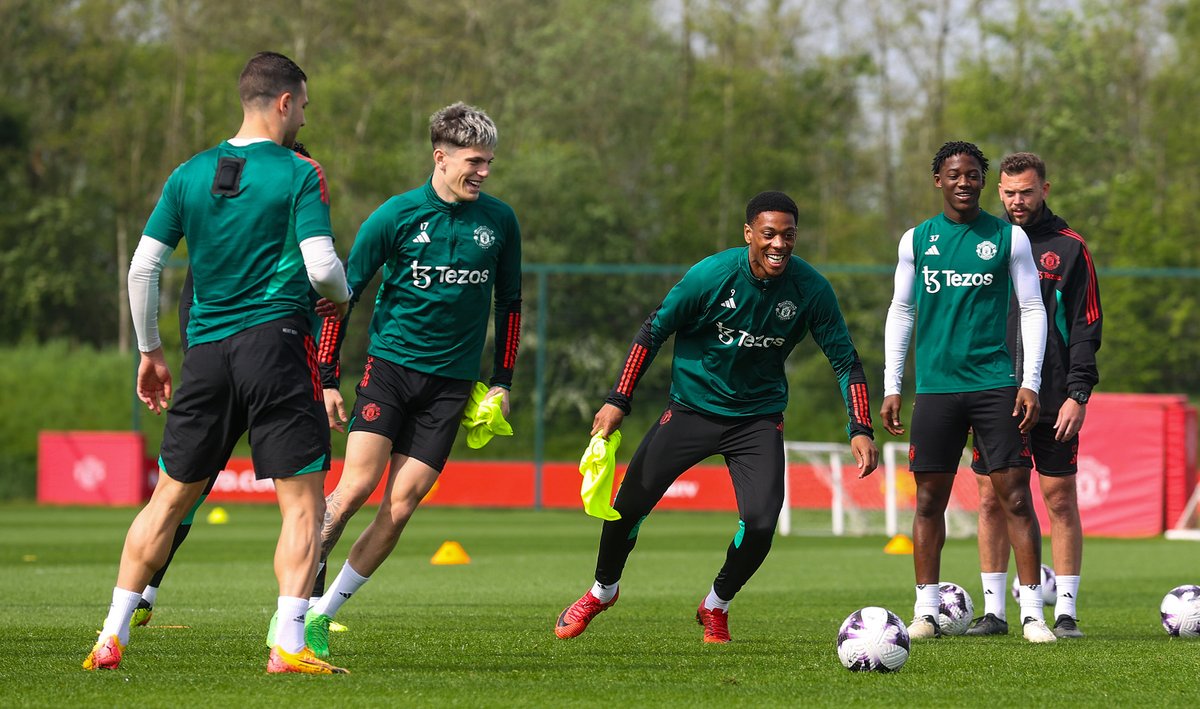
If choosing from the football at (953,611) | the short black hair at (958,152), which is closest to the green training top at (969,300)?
the short black hair at (958,152)

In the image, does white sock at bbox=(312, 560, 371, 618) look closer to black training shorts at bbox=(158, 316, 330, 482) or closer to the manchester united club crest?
black training shorts at bbox=(158, 316, 330, 482)

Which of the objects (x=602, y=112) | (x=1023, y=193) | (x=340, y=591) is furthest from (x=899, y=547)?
(x=602, y=112)

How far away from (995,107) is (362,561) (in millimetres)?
33915

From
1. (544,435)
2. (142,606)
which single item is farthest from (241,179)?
(544,435)

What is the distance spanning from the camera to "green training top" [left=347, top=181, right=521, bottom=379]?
668 cm

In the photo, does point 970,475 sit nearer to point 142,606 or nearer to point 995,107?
point 142,606

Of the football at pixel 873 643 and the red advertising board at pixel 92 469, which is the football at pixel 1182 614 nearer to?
the football at pixel 873 643

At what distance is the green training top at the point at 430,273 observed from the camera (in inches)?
263

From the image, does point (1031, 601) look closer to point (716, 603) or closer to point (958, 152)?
point (716, 603)

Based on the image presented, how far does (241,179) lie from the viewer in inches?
217

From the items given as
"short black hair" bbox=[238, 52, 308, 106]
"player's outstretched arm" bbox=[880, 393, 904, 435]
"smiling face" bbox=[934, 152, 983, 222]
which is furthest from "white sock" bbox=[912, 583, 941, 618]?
"short black hair" bbox=[238, 52, 308, 106]

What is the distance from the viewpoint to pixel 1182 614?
7641 mm

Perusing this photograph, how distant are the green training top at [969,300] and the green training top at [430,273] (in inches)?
85.5

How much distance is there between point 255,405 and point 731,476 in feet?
7.96
